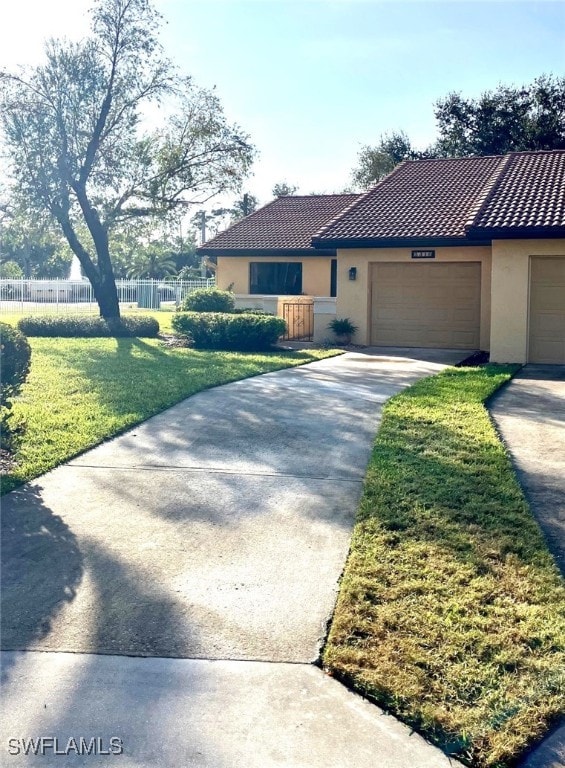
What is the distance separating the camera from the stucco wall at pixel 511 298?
644 inches

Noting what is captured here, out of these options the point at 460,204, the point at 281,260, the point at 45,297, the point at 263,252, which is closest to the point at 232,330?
the point at 460,204

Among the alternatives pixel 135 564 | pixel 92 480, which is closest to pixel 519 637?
pixel 135 564

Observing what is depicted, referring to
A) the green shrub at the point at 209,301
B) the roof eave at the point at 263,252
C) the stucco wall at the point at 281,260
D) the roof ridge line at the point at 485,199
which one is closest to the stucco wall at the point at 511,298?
the roof ridge line at the point at 485,199

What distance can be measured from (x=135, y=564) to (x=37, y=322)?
1789cm

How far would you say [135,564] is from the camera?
5.16m

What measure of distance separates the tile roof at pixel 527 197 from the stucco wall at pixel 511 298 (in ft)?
1.82

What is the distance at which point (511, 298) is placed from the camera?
54.3ft

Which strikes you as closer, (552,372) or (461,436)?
(461,436)

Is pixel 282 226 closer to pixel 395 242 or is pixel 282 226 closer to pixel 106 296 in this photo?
pixel 106 296

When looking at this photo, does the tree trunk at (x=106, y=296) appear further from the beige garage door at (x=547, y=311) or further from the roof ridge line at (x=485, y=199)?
the beige garage door at (x=547, y=311)

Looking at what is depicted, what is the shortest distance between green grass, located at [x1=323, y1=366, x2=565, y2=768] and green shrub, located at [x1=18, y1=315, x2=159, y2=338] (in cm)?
1544

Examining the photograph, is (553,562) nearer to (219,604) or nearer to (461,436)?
(219,604)

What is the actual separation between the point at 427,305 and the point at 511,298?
3787 mm

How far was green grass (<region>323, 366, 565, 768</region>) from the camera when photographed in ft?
11.7
